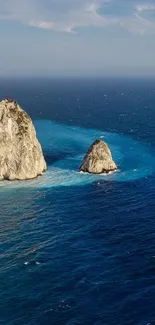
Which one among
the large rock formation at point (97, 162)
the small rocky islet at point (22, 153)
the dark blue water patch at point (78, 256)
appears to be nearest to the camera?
the dark blue water patch at point (78, 256)

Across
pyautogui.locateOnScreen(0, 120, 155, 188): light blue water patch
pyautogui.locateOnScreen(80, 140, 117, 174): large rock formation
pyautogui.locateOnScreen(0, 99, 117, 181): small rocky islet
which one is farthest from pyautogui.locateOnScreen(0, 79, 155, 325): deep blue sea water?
pyautogui.locateOnScreen(0, 99, 117, 181): small rocky islet

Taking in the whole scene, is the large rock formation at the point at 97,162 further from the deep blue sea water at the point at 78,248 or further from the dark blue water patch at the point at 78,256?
the dark blue water patch at the point at 78,256

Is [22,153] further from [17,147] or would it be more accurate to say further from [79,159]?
[79,159]

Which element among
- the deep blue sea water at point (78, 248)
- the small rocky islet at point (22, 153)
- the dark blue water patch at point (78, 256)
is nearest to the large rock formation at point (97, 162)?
the small rocky islet at point (22, 153)

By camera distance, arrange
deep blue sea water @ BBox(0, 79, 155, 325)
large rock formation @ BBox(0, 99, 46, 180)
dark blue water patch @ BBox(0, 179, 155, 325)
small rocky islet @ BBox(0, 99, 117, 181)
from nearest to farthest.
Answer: dark blue water patch @ BBox(0, 179, 155, 325) < deep blue sea water @ BBox(0, 79, 155, 325) < large rock formation @ BBox(0, 99, 46, 180) < small rocky islet @ BBox(0, 99, 117, 181)

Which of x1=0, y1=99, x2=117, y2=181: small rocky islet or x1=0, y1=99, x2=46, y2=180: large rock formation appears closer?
x1=0, y1=99, x2=46, y2=180: large rock formation

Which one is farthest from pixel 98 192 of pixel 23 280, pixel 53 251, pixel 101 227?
pixel 23 280

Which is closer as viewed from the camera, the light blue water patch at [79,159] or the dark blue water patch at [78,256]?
the dark blue water patch at [78,256]

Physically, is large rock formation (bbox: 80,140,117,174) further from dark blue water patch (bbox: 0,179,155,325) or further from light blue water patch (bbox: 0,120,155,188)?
dark blue water patch (bbox: 0,179,155,325)
